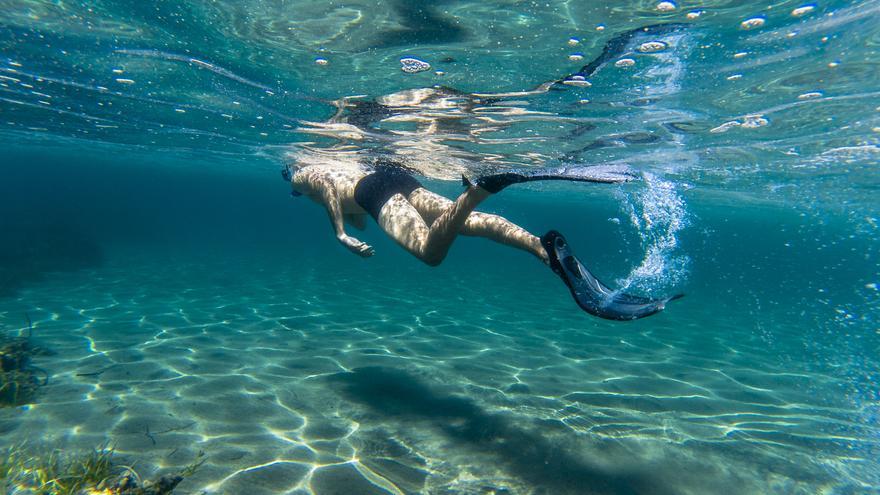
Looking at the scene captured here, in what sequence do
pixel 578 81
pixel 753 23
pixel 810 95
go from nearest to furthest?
1. pixel 753 23
2. pixel 578 81
3. pixel 810 95

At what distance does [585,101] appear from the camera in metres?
9.88

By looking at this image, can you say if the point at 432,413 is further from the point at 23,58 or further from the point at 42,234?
the point at 42,234

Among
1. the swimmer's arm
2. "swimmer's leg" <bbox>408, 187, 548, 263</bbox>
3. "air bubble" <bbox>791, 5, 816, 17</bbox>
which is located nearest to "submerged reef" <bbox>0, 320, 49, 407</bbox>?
the swimmer's arm

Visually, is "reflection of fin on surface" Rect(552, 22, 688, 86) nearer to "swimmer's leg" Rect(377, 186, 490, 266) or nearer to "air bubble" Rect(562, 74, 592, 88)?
"air bubble" Rect(562, 74, 592, 88)

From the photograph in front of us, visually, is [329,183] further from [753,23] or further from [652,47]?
[753,23]

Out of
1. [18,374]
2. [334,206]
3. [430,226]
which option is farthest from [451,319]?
[18,374]

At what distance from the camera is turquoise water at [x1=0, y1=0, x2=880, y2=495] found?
564 cm

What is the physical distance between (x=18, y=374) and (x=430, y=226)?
287 inches

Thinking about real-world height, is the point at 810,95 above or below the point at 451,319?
above

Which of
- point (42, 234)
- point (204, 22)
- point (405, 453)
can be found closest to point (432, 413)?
point (405, 453)

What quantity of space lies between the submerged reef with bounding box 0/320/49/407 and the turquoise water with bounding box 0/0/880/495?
0.24 meters

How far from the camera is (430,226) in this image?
5.87 m

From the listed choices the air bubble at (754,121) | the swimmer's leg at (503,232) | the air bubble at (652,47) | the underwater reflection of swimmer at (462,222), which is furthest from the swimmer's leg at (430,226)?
the air bubble at (754,121)

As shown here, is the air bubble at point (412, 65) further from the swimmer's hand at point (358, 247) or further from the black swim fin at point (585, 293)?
the black swim fin at point (585, 293)
